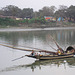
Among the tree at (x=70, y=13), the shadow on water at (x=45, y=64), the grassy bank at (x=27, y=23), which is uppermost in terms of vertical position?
the tree at (x=70, y=13)

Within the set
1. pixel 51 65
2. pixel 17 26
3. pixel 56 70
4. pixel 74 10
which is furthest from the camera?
pixel 74 10

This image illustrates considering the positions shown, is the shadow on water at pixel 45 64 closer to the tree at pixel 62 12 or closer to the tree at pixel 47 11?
the tree at pixel 62 12

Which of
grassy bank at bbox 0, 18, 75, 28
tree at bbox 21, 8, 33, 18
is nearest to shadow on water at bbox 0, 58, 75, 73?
grassy bank at bbox 0, 18, 75, 28

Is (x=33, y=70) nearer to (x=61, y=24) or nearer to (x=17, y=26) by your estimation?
(x=17, y=26)

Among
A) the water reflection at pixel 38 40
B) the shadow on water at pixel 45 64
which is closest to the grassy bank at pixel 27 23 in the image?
the water reflection at pixel 38 40

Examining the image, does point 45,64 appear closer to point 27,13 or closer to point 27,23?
point 27,23

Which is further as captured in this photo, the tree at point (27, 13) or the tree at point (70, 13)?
the tree at point (27, 13)

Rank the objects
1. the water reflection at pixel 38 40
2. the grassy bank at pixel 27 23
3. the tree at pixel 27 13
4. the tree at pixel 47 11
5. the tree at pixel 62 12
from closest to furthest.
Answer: the water reflection at pixel 38 40 < the grassy bank at pixel 27 23 < the tree at pixel 62 12 < the tree at pixel 47 11 < the tree at pixel 27 13

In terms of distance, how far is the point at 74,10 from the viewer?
9619 centimetres

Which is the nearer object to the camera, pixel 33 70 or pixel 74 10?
pixel 33 70

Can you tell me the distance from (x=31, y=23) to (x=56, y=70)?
72.8 meters

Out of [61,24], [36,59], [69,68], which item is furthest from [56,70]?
[61,24]

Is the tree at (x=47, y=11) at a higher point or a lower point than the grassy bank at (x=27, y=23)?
higher

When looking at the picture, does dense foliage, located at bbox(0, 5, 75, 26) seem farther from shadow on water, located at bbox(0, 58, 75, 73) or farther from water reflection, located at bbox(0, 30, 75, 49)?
shadow on water, located at bbox(0, 58, 75, 73)
